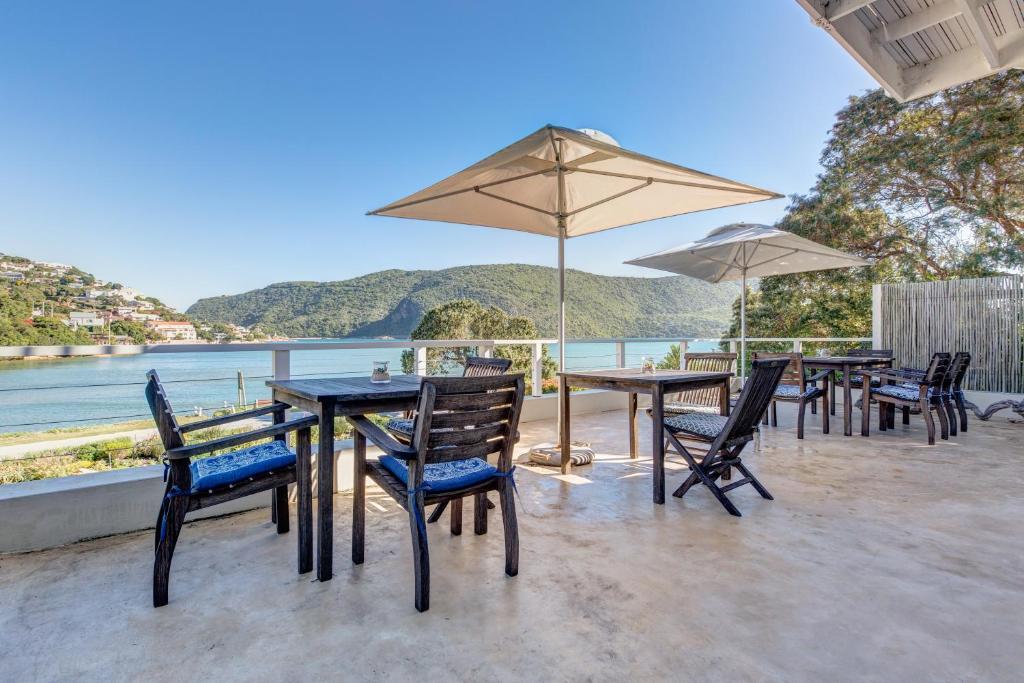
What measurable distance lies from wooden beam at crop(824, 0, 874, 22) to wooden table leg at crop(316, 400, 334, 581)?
15.0ft

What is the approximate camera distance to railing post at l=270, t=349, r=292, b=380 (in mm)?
3376

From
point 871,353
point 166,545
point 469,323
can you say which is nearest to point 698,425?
point 166,545

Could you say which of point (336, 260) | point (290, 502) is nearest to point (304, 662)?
point (290, 502)

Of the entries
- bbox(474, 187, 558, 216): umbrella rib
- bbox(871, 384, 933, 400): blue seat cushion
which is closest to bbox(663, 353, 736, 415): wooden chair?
bbox(871, 384, 933, 400): blue seat cushion

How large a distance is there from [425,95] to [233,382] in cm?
1913

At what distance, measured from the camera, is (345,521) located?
9.25ft

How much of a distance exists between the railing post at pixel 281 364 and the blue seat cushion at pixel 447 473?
1.49 metres

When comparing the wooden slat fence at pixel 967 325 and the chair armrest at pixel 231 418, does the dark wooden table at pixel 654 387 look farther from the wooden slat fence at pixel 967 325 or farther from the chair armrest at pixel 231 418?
the wooden slat fence at pixel 967 325

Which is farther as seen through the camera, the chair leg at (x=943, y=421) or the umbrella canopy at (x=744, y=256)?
the umbrella canopy at (x=744, y=256)

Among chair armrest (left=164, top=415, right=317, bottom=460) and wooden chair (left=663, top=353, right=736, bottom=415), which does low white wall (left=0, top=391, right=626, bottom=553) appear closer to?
chair armrest (left=164, top=415, right=317, bottom=460)

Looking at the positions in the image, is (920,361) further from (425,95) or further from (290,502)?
(425,95)

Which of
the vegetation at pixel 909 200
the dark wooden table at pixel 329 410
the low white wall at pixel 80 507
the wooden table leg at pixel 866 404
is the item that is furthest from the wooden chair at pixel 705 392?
the vegetation at pixel 909 200

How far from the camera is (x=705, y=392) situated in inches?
199

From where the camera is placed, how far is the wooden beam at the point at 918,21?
3770mm
